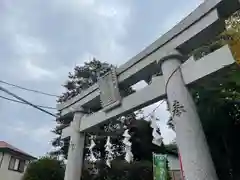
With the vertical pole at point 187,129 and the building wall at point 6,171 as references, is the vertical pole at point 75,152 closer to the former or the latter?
the vertical pole at point 187,129

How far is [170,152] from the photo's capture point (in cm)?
859

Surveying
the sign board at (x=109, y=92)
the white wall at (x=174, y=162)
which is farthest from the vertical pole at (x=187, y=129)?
the white wall at (x=174, y=162)

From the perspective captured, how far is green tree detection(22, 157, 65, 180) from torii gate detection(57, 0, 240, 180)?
3.71 meters

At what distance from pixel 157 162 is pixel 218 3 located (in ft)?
7.72

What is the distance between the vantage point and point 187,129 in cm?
269

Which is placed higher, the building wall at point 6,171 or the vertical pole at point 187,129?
the building wall at point 6,171

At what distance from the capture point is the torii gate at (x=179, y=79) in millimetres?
2607

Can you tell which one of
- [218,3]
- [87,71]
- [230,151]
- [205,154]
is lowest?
[205,154]

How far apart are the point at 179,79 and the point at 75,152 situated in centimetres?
232

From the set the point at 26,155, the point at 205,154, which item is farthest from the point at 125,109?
the point at 26,155

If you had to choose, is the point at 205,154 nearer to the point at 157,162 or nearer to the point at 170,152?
the point at 157,162

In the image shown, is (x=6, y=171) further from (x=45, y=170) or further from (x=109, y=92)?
(x=109, y=92)

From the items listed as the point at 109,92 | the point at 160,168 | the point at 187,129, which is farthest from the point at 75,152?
the point at 187,129

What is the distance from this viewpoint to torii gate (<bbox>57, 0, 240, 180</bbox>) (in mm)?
2607
